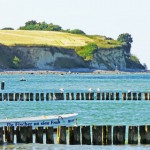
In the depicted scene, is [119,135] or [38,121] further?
[38,121]

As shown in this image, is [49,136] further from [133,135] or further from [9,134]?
[133,135]

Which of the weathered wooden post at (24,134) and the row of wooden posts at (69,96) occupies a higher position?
the weathered wooden post at (24,134)

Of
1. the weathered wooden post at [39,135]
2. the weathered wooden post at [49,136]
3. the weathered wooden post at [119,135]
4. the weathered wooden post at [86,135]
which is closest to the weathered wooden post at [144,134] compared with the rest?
the weathered wooden post at [119,135]

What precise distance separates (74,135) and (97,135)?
1.10 meters

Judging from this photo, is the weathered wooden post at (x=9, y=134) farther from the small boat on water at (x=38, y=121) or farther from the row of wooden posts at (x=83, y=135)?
the small boat on water at (x=38, y=121)

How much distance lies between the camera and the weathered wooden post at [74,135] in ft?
133

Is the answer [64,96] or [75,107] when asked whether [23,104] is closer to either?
[75,107]

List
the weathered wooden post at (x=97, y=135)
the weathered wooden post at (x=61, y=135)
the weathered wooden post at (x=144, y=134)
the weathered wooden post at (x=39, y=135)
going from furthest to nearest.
Answer: the weathered wooden post at (x=39, y=135), the weathered wooden post at (x=61, y=135), the weathered wooden post at (x=97, y=135), the weathered wooden post at (x=144, y=134)

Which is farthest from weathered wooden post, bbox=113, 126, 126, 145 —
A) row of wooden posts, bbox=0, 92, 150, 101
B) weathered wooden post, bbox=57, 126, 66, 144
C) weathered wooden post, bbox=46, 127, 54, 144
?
row of wooden posts, bbox=0, 92, 150, 101

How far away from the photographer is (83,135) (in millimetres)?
40531

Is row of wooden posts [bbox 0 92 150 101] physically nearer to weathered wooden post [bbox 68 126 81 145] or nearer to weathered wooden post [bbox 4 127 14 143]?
weathered wooden post [bbox 4 127 14 143]

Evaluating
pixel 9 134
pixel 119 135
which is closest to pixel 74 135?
pixel 119 135

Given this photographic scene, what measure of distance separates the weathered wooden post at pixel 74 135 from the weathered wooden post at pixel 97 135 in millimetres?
724

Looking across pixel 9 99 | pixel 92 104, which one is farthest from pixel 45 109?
pixel 9 99
